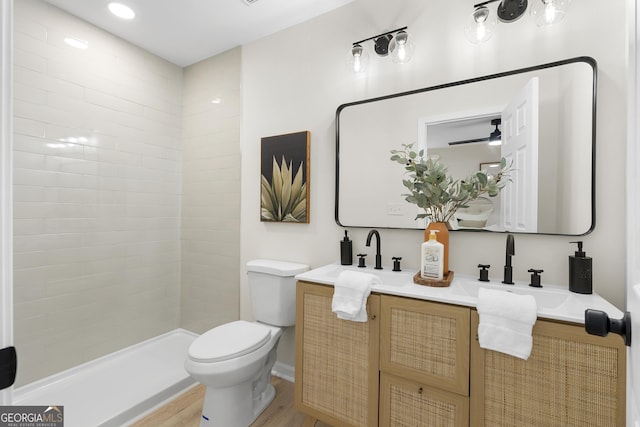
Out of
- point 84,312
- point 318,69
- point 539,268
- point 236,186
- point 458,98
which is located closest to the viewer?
point 539,268

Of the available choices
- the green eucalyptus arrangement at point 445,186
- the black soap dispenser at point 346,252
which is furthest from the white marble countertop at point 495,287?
the green eucalyptus arrangement at point 445,186

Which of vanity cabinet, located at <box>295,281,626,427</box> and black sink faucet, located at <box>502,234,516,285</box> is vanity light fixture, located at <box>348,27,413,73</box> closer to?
black sink faucet, located at <box>502,234,516,285</box>

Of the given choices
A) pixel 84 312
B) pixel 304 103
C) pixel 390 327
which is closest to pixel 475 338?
pixel 390 327

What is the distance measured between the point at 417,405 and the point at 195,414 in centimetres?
134

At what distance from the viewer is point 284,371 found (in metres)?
2.16

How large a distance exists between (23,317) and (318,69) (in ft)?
8.20

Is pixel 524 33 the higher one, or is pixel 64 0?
pixel 64 0

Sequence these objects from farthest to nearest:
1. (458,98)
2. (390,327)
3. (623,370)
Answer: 1. (458,98)
2. (390,327)
3. (623,370)

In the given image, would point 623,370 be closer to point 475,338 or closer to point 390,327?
point 475,338

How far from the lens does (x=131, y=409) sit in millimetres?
1737

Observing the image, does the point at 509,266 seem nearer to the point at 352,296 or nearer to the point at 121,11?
the point at 352,296

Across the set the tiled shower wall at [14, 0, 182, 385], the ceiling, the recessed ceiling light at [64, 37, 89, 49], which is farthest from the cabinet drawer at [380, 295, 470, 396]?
the recessed ceiling light at [64, 37, 89, 49]

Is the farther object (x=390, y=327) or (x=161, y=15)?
(x=161, y=15)

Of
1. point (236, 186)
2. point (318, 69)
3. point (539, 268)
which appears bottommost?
point (539, 268)
